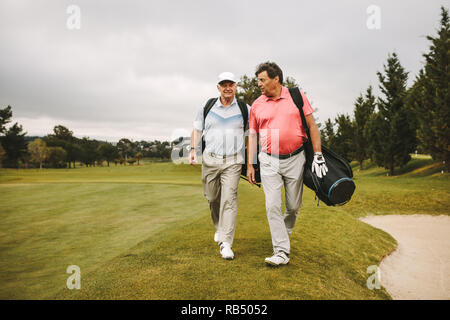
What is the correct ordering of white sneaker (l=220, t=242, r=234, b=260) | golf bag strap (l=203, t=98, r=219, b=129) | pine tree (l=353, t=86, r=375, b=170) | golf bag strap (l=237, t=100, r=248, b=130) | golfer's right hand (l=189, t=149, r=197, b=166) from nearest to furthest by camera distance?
white sneaker (l=220, t=242, r=234, b=260) < golf bag strap (l=237, t=100, r=248, b=130) < golf bag strap (l=203, t=98, r=219, b=129) < golfer's right hand (l=189, t=149, r=197, b=166) < pine tree (l=353, t=86, r=375, b=170)

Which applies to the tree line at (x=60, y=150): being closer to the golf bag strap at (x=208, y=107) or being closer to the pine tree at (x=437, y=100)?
the pine tree at (x=437, y=100)

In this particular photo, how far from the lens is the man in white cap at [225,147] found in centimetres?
442

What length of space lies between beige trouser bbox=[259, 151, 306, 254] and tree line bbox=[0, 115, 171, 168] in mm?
56935

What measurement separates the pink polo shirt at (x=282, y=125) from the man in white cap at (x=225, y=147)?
0.56 metres

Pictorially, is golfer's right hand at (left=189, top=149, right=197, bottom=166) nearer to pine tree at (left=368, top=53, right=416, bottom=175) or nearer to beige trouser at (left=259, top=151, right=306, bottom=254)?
beige trouser at (left=259, top=151, right=306, bottom=254)

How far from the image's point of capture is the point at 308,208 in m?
9.09

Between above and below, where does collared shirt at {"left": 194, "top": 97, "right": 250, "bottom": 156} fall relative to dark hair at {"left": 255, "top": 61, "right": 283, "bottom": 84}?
below

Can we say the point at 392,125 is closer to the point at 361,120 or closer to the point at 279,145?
the point at 361,120

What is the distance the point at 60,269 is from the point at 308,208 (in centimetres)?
697

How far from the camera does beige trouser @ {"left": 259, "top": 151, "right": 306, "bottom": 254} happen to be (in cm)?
396

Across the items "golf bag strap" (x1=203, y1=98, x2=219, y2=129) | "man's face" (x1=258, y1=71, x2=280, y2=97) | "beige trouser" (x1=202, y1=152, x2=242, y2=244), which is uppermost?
"man's face" (x1=258, y1=71, x2=280, y2=97)

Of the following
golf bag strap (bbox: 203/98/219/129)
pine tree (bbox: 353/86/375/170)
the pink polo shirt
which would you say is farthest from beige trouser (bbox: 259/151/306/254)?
pine tree (bbox: 353/86/375/170)

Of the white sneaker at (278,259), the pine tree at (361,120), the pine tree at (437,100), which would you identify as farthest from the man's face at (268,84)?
the pine tree at (361,120)
